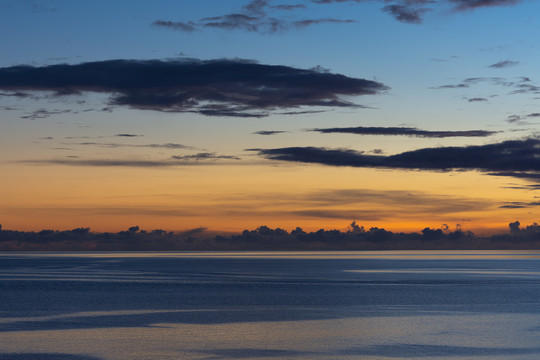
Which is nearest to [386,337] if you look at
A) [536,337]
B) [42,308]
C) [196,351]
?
[536,337]

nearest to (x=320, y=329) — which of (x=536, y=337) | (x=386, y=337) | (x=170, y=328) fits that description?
(x=386, y=337)

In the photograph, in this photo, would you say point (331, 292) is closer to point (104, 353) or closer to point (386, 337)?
point (386, 337)

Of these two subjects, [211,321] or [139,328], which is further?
[211,321]

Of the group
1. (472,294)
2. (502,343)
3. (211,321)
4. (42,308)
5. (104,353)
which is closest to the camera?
(104,353)

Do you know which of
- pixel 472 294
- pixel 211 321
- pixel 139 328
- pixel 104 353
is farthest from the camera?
pixel 472 294

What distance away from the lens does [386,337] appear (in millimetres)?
35969

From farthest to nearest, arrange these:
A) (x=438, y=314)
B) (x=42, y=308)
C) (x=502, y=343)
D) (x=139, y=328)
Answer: (x=42, y=308) < (x=438, y=314) < (x=139, y=328) < (x=502, y=343)

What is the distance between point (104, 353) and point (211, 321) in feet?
42.6

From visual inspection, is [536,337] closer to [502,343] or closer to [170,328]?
[502,343]

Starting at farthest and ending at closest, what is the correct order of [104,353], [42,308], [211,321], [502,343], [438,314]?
[42,308] < [438,314] < [211,321] < [502,343] < [104,353]

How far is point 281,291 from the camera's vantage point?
72750mm

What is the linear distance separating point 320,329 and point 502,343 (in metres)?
9.65

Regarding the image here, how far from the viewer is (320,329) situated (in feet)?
130

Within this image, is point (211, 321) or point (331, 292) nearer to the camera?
point (211, 321)
